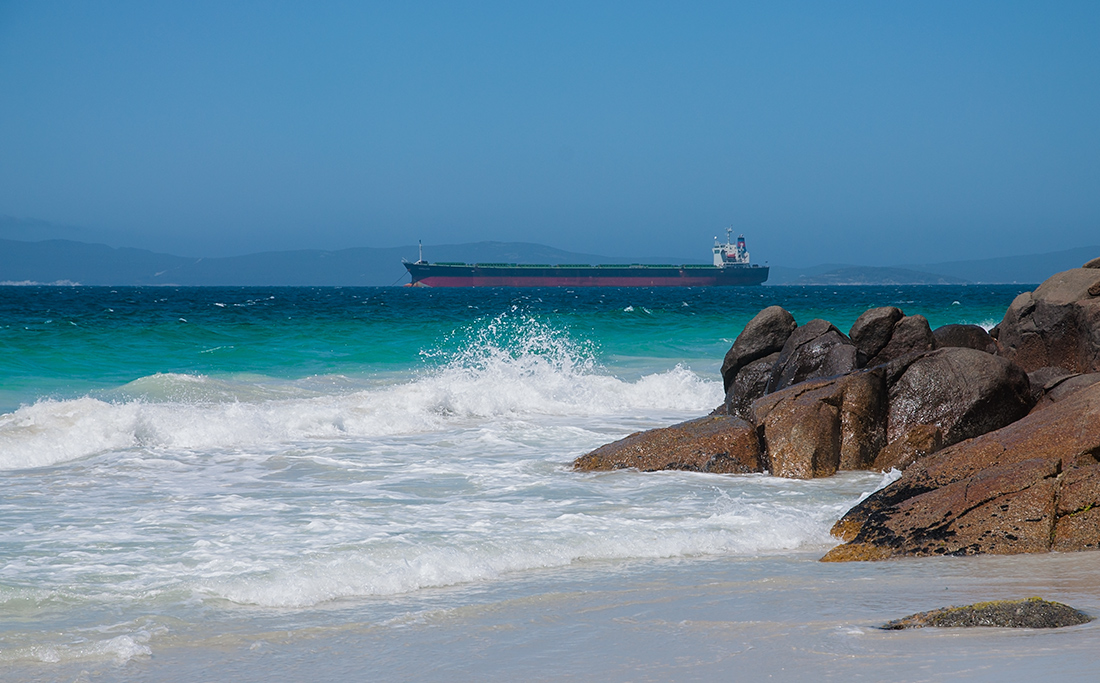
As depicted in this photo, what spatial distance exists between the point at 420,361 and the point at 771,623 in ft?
59.2

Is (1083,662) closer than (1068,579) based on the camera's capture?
Yes

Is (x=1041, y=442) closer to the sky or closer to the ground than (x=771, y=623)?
closer to the sky

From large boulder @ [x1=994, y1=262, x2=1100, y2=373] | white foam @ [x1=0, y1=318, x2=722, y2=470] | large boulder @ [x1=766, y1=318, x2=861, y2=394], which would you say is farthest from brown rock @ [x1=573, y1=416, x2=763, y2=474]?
large boulder @ [x1=994, y1=262, x2=1100, y2=373]

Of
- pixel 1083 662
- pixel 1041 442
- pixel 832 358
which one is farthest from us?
pixel 832 358

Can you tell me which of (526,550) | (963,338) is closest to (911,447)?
(963,338)

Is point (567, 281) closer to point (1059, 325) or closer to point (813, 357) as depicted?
point (1059, 325)

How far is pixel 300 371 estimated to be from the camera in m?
18.7

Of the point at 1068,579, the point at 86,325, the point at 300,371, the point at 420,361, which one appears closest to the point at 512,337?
the point at 420,361

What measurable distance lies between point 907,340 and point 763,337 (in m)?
1.65

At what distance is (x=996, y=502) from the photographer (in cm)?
523

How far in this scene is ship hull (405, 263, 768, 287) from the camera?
94000 millimetres

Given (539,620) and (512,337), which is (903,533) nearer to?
(539,620)

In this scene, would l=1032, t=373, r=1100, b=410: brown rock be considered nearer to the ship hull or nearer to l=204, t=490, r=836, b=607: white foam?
l=204, t=490, r=836, b=607: white foam

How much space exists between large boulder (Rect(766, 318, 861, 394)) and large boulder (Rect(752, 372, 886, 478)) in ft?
3.83
